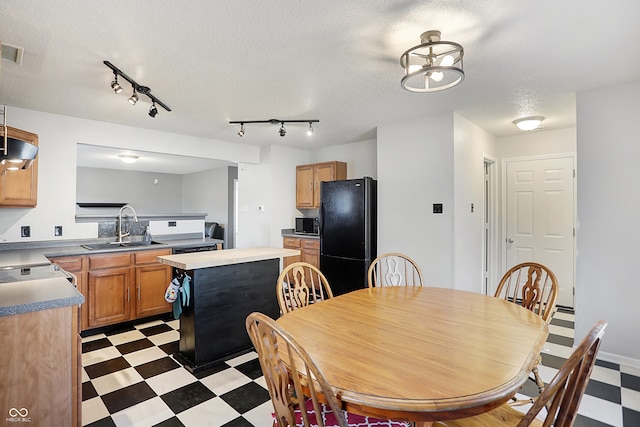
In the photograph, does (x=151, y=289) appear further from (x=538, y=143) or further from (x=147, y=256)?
(x=538, y=143)

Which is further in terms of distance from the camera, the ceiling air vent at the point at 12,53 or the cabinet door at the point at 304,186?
the cabinet door at the point at 304,186

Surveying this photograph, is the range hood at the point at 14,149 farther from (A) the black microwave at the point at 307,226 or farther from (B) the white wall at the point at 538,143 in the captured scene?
(B) the white wall at the point at 538,143

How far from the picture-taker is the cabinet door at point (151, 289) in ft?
11.3

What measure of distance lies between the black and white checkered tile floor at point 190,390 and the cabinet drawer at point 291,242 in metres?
2.24

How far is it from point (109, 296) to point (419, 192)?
3462 mm

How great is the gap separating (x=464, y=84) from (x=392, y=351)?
232 centimetres

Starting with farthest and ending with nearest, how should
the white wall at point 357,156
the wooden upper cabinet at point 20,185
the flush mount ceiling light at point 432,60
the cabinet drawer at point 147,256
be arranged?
the white wall at point 357,156
the cabinet drawer at point 147,256
the wooden upper cabinet at point 20,185
the flush mount ceiling light at point 432,60

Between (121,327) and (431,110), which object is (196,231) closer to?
(121,327)

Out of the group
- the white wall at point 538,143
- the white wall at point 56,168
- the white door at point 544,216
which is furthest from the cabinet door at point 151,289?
the white wall at point 538,143

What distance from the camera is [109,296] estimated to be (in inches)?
127

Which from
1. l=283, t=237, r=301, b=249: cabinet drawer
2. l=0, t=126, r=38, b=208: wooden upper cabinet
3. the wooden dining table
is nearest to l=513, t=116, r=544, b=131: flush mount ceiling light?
the wooden dining table

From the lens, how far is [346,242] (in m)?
3.96

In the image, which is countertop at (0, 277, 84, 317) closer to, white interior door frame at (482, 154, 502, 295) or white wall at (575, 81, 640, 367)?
white wall at (575, 81, 640, 367)

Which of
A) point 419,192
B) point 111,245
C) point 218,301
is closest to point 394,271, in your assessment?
point 419,192
